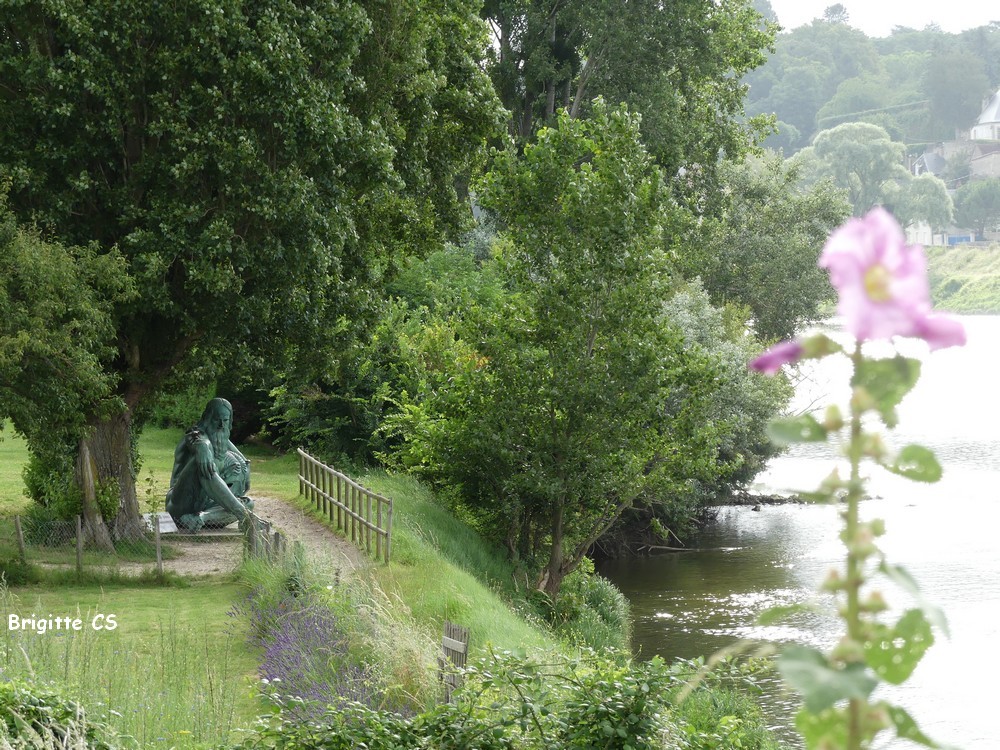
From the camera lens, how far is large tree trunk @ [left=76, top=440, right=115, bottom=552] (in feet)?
57.7

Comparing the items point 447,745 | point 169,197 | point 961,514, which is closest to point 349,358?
point 169,197

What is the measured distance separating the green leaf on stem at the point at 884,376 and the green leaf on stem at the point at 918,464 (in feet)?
0.40

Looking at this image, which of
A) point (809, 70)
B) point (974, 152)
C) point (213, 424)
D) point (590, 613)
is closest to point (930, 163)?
point (974, 152)

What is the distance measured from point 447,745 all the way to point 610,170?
11.9 metres

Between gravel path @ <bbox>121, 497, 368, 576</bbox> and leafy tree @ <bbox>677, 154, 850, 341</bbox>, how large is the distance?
23044 mm

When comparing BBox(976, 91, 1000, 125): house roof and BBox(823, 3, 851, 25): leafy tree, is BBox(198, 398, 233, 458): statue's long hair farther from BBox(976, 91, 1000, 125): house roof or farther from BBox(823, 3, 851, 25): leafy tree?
BBox(823, 3, 851, 25): leafy tree

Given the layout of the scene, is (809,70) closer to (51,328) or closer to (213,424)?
(213,424)

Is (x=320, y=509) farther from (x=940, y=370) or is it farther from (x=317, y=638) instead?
(x=940, y=370)

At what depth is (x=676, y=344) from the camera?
62.2ft

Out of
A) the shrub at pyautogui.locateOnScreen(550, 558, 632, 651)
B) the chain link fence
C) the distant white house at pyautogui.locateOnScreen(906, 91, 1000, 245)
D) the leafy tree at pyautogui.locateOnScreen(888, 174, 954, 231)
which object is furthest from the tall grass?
the distant white house at pyautogui.locateOnScreen(906, 91, 1000, 245)

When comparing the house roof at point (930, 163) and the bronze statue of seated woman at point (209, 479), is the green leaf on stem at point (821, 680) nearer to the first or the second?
the bronze statue of seated woman at point (209, 479)

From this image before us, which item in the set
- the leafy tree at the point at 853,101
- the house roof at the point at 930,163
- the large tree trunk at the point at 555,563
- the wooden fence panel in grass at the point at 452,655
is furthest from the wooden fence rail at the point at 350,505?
the leafy tree at the point at 853,101

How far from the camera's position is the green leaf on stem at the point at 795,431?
1537mm

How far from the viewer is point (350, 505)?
18.9 metres
